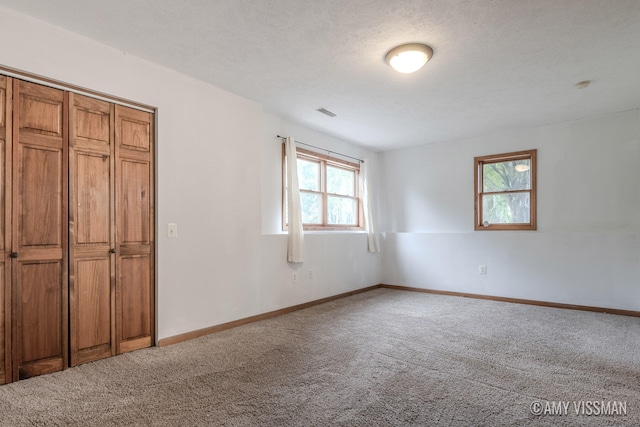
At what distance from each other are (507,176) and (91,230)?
5266 millimetres

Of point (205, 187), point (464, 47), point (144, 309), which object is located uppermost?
point (464, 47)

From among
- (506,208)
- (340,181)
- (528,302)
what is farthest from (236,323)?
Answer: (506,208)

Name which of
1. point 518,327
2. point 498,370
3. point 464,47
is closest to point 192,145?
point 464,47

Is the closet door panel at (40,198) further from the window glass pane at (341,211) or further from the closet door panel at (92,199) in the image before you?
the window glass pane at (341,211)

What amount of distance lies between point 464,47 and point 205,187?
103 inches

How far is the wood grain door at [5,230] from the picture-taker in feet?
7.47

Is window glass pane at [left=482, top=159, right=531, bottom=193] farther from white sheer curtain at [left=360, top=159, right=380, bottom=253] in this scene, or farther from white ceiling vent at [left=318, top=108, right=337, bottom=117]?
white ceiling vent at [left=318, top=108, right=337, bottom=117]

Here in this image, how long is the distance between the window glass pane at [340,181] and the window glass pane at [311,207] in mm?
350

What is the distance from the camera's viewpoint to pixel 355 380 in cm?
236

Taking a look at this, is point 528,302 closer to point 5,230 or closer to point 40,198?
point 40,198

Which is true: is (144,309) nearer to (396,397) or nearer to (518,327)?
(396,397)

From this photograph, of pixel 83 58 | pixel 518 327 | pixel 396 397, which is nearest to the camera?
pixel 396 397

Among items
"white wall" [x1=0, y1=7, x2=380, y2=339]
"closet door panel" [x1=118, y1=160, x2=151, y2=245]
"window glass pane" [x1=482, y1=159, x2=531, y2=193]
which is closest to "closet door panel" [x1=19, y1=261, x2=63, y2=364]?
"closet door panel" [x1=118, y1=160, x2=151, y2=245]

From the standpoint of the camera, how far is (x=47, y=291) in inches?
97.6
